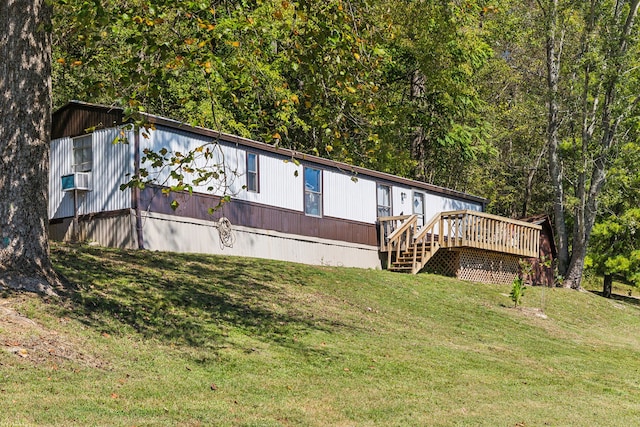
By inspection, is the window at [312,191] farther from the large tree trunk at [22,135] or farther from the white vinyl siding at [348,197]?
the large tree trunk at [22,135]

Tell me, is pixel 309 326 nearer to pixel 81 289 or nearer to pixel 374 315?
pixel 374 315

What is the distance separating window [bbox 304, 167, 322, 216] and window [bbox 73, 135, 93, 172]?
21.1ft

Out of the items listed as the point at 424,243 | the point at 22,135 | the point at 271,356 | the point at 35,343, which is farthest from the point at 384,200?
the point at 35,343

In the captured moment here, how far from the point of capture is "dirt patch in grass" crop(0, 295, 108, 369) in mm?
10297

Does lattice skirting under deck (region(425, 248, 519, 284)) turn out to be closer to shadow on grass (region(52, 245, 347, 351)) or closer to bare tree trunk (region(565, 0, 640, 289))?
bare tree trunk (region(565, 0, 640, 289))

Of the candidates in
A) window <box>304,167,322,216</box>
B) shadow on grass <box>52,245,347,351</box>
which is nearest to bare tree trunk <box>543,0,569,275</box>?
window <box>304,167,322,216</box>

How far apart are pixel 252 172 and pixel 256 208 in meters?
0.98

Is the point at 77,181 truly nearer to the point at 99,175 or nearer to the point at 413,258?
the point at 99,175

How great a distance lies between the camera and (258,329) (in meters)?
14.2

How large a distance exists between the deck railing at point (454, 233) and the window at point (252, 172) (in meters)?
5.79

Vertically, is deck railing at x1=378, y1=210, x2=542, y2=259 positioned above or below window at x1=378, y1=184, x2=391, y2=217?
below

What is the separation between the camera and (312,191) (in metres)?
25.1

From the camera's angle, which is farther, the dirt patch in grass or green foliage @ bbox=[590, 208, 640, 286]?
green foliage @ bbox=[590, 208, 640, 286]

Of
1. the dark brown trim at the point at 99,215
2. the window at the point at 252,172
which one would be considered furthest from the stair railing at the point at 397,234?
the dark brown trim at the point at 99,215
